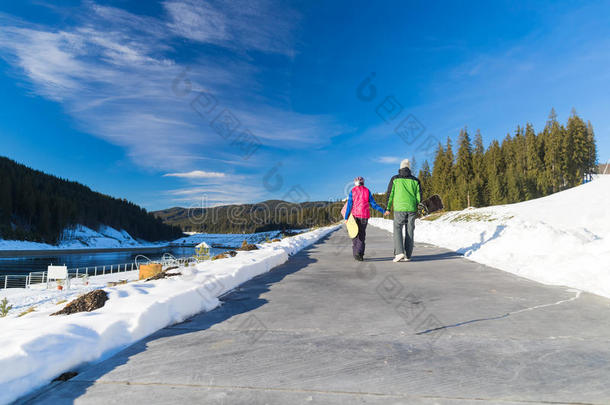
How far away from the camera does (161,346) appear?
123 inches

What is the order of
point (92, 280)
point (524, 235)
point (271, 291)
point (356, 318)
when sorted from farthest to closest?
point (92, 280), point (524, 235), point (271, 291), point (356, 318)

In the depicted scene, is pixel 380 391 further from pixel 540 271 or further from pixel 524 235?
pixel 524 235

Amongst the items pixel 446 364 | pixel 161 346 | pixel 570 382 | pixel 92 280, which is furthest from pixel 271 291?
pixel 92 280

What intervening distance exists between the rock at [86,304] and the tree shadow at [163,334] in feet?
3.03

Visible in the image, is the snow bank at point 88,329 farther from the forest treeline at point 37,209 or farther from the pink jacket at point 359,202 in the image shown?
the forest treeline at point 37,209

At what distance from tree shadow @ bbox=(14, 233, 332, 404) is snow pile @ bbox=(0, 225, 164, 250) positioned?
112297 millimetres

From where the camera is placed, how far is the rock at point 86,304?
391cm

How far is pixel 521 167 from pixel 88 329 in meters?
94.0

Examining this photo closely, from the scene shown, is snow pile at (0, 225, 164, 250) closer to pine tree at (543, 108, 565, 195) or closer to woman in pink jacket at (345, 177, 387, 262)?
woman in pink jacket at (345, 177, 387, 262)

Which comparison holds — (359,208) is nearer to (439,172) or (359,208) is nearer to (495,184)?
(495,184)

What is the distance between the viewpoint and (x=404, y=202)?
9375 millimetres

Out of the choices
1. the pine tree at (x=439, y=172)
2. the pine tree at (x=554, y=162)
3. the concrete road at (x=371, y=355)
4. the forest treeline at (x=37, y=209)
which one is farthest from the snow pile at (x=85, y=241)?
the pine tree at (x=554, y=162)

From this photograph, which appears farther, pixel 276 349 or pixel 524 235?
pixel 524 235

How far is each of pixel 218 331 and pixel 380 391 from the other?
1.89 m
